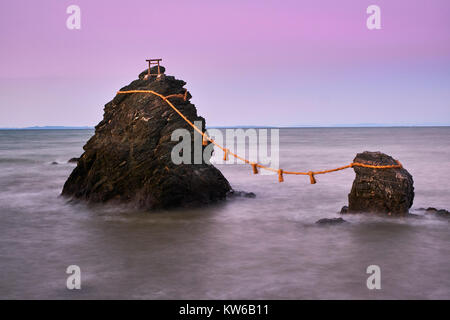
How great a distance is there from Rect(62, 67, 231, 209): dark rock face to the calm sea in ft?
1.24

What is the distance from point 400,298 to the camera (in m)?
4.98

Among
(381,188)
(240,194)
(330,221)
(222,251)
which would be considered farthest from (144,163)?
(381,188)

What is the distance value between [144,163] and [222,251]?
3.24 meters

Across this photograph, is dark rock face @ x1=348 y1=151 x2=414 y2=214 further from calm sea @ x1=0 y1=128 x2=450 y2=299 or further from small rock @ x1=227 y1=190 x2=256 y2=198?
small rock @ x1=227 y1=190 x2=256 y2=198

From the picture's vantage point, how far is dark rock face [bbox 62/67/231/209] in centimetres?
910

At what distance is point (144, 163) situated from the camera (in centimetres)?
922

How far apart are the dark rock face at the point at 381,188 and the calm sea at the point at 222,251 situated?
0.83ft

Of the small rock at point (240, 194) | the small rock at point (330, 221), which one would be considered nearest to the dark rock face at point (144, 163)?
the small rock at point (240, 194)

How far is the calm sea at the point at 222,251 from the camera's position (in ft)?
17.1

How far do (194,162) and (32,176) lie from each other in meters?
8.80

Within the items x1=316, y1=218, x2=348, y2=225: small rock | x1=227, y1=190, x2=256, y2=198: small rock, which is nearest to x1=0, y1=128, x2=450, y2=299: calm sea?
x1=316, y1=218, x2=348, y2=225: small rock

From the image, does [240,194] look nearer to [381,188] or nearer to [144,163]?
[144,163]

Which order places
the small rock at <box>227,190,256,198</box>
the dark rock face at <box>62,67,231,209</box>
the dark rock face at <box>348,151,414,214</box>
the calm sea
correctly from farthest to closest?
the small rock at <box>227,190,256,198</box> → the dark rock face at <box>62,67,231,209</box> → the dark rock face at <box>348,151,414,214</box> → the calm sea
